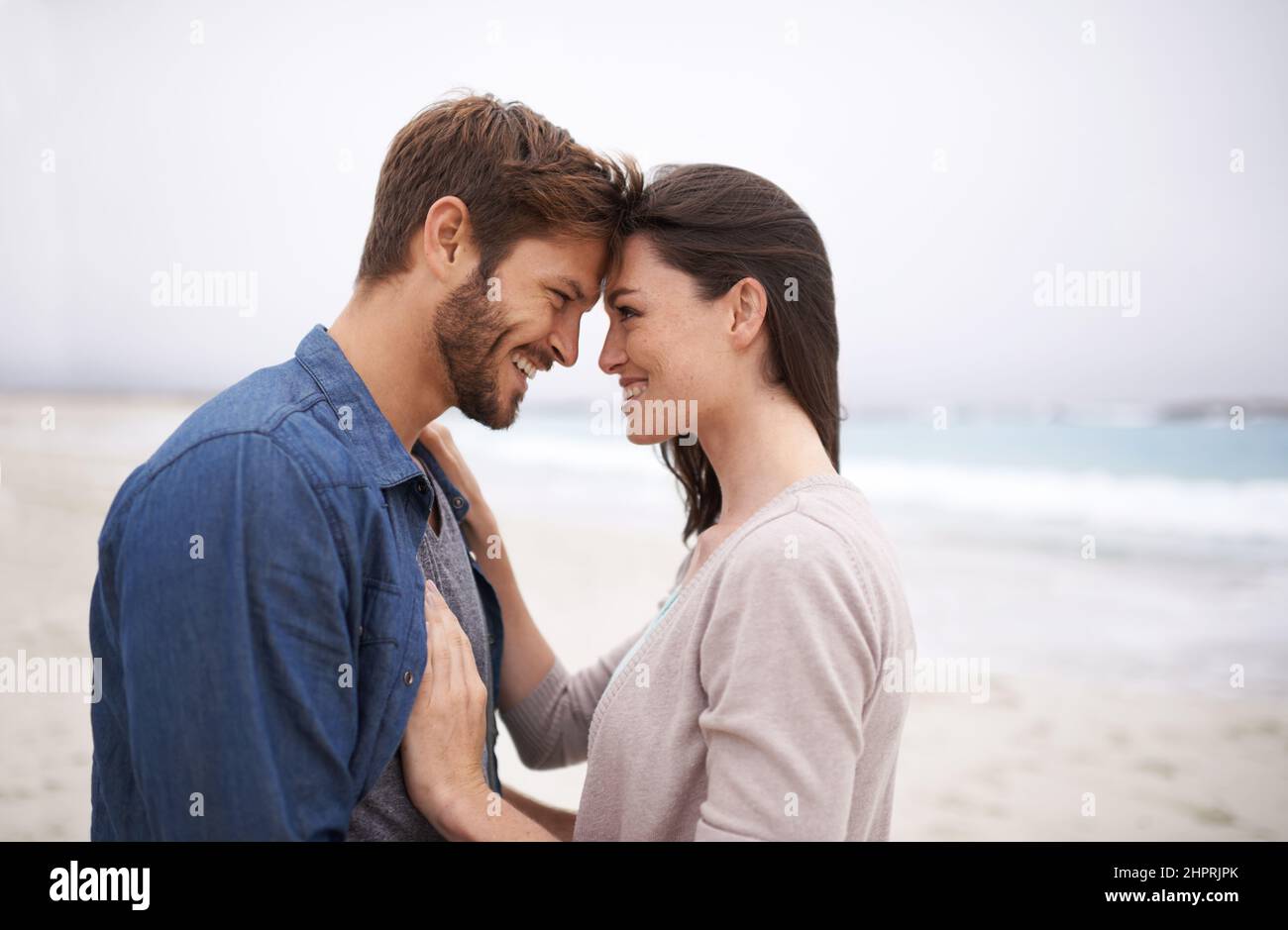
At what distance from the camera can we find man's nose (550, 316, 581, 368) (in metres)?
2.30

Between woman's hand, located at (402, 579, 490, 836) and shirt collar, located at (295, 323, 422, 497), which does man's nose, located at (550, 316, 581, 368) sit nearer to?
shirt collar, located at (295, 323, 422, 497)

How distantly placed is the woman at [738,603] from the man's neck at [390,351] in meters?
0.40

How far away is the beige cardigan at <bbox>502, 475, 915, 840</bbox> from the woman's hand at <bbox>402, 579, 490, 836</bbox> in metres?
0.25

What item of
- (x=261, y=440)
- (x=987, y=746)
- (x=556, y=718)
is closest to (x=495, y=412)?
(x=261, y=440)

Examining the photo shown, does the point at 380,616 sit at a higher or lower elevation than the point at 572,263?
lower

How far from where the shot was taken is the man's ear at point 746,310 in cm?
212

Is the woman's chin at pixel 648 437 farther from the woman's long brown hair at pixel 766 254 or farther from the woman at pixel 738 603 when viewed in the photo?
the woman's long brown hair at pixel 766 254

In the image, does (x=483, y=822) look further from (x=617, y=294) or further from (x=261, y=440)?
(x=617, y=294)

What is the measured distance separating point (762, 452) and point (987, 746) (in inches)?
170

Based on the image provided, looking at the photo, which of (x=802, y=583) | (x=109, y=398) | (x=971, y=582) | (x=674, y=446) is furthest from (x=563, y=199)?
(x=109, y=398)

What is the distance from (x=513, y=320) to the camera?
2.17 metres

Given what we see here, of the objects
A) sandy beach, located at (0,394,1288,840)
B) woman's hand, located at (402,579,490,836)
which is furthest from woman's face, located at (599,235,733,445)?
sandy beach, located at (0,394,1288,840)

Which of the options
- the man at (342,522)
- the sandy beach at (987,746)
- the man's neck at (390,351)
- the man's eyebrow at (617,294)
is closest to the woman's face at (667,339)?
the man's eyebrow at (617,294)

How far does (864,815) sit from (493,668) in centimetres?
115
